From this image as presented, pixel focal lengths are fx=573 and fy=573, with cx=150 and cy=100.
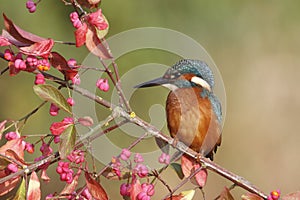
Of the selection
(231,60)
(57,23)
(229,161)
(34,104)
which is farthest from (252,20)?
(34,104)

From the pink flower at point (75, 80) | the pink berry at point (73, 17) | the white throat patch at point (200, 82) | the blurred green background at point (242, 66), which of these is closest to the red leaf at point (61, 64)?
the pink flower at point (75, 80)

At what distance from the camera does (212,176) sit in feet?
19.4

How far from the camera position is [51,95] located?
1.59 metres

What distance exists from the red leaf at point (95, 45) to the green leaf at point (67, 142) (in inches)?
9.1

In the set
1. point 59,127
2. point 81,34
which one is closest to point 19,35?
point 81,34

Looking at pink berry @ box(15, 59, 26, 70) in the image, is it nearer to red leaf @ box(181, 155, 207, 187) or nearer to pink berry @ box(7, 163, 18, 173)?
pink berry @ box(7, 163, 18, 173)

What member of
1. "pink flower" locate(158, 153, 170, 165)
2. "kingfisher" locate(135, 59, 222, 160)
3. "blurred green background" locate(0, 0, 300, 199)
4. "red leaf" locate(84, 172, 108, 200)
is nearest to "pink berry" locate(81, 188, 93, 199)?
"red leaf" locate(84, 172, 108, 200)

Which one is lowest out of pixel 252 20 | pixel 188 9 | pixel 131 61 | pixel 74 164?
pixel 74 164

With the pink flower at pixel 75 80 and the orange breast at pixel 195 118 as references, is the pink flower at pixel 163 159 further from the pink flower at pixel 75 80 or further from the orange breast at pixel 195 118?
the orange breast at pixel 195 118

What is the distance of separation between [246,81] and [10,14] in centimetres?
266

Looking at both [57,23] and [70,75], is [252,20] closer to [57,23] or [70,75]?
[57,23]

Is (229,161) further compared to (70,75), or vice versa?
(229,161)

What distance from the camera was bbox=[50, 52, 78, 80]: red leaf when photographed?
5.50 ft

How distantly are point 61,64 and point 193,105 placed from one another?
3.71ft
